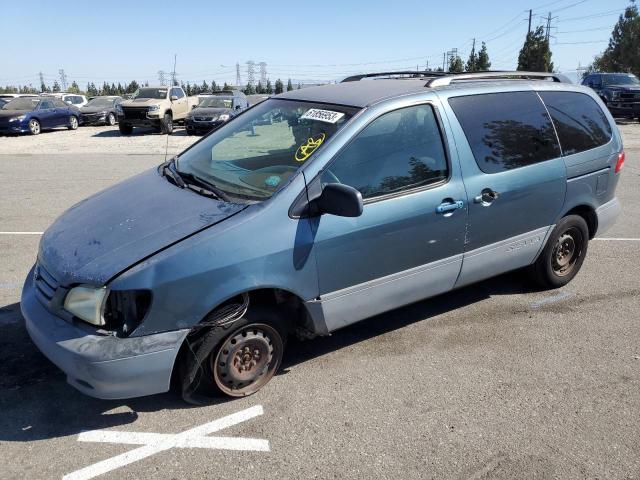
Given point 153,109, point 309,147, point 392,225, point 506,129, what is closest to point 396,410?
point 392,225

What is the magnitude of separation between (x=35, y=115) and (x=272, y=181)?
22059 millimetres

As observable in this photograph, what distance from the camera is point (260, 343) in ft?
10.5

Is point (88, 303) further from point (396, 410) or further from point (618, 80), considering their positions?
point (618, 80)

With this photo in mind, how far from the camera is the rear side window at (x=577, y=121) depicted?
443 centimetres

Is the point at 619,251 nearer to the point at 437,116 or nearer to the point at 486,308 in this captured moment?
the point at 486,308

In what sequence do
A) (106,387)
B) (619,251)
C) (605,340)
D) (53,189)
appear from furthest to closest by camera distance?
(53,189), (619,251), (605,340), (106,387)

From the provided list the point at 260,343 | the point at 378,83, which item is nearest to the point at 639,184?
the point at 378,83

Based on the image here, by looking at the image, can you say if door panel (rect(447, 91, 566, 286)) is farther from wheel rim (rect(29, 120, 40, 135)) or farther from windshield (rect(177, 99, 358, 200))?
wheel rim (rect(29, 120, 40, 135))

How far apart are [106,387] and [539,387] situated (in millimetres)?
2579

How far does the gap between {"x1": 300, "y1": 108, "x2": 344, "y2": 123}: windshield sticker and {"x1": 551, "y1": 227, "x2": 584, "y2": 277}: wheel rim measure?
2.41 m

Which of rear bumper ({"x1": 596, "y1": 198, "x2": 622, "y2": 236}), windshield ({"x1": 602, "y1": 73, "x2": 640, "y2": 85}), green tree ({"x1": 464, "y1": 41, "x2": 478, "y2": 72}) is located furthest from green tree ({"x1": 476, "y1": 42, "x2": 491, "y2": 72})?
rear bumper ({"x1": 596, "y1": 198, "x2": 622, "y2": 236})

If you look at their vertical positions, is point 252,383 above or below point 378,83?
below

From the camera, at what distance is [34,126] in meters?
21.7

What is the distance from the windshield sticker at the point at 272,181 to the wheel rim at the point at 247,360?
845 millimetres
